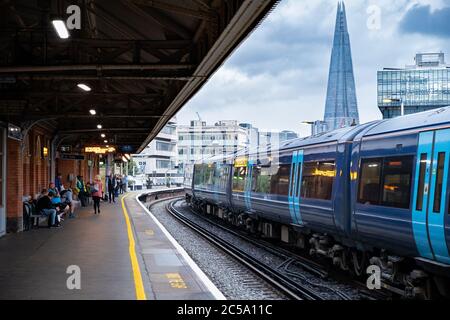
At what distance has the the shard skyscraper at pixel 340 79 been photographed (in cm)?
6644

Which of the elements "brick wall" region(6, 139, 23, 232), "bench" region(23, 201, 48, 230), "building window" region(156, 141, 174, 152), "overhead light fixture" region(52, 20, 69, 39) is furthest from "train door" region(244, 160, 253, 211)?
"building window" region(156, 141, 174, 152)

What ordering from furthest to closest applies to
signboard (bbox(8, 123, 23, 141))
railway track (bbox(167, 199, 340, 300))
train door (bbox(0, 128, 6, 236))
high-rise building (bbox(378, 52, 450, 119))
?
high-rise building (bbox(378, 52, 450, 119)), signboard (bbox(8, 123, 23, 141)), train door (bbox(0, 128, 6, 236)), railway track (bbox(167, 199, 340, 300))

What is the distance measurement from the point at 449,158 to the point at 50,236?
10878mm

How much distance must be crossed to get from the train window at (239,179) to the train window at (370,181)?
9.42m

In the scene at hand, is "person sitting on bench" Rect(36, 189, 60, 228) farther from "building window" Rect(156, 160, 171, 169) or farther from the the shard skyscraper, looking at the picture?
"building window" Rect(156, 160, 171, 169)

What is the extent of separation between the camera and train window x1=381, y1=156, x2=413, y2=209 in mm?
8016

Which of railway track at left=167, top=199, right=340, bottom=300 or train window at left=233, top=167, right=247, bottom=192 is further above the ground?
train window at left=233, top=167, right=247, bottom=192

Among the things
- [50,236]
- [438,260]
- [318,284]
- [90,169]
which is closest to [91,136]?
[90,169]

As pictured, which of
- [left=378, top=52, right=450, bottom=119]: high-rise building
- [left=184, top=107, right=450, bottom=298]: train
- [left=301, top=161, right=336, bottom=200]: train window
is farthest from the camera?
[left=378, top=52, right=450, bottom=119]: high-rise building

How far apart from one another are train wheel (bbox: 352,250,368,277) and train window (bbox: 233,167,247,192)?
848 cm

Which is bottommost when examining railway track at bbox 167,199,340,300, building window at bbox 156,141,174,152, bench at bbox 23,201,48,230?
railway track at bbox 167,199,340,300

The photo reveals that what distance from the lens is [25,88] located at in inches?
561

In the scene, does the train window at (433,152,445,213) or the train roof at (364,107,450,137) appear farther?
the train roof at (364,107,450,137)

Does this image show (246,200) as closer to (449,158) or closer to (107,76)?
(107,76)
